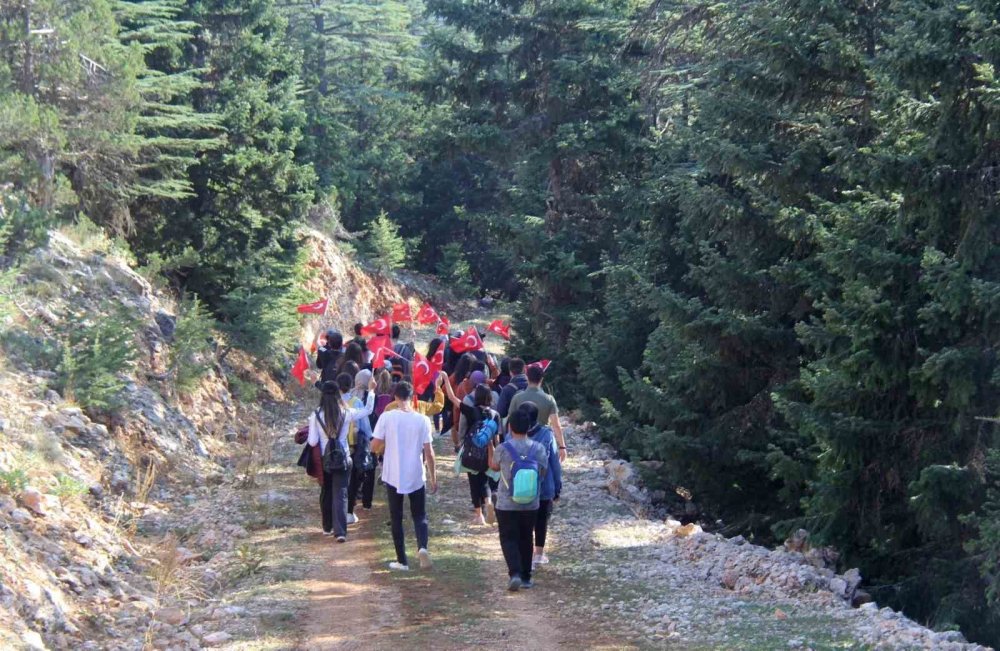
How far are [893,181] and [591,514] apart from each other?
5.96m

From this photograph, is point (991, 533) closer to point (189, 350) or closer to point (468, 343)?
point (468, 343)

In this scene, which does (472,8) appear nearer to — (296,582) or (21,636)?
(296,582)

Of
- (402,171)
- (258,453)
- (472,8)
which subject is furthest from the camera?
(402,171)

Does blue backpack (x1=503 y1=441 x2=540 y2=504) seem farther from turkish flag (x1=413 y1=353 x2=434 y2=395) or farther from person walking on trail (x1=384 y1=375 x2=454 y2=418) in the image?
turkish flag (x1=413 y1=353 x2=434 y2=395)

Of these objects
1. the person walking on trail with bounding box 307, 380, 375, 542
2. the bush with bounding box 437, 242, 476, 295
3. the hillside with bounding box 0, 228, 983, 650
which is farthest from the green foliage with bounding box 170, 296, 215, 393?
the bush with bounding box 437, 242, 476, 295

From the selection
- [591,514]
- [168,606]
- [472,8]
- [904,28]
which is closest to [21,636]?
[168,606]

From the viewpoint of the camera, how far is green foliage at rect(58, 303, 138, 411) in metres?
13.3

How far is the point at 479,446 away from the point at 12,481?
429 cm

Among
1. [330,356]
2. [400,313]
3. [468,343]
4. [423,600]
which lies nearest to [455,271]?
[400,313]

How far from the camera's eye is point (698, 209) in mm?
14383

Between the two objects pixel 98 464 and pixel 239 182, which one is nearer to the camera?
pixel 98 464

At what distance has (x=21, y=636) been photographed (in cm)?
759

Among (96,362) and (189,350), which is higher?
(96,362)

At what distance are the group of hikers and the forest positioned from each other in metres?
2.75
